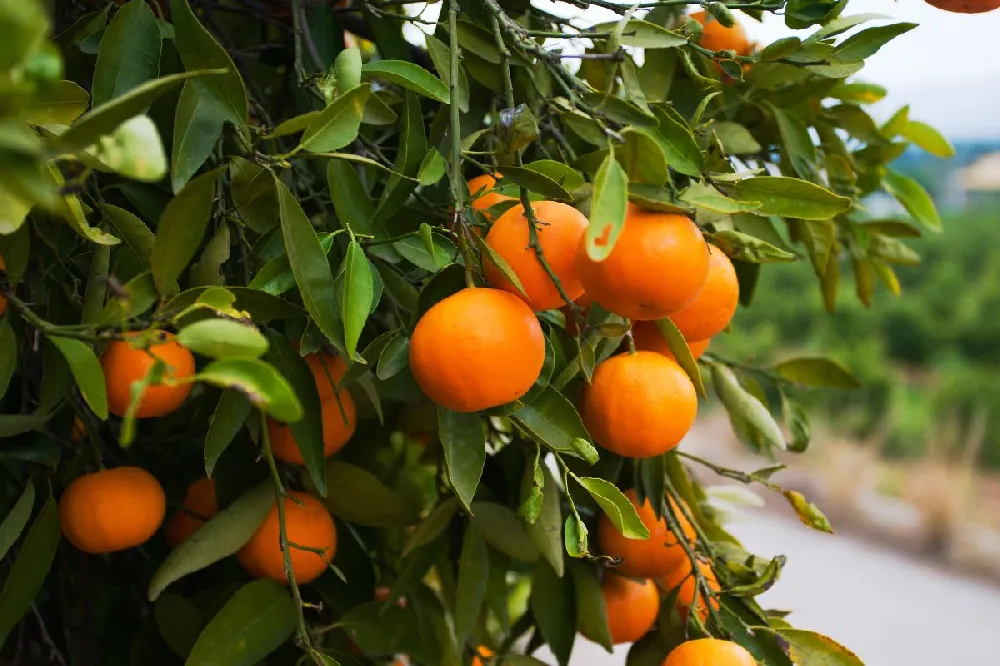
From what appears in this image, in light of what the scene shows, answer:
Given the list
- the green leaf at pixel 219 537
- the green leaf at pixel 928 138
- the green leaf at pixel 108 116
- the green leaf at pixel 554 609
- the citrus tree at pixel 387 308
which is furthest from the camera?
the green leaf at pixel 928 138

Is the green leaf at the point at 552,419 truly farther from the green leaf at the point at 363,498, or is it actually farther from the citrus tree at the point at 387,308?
the green leaf at the point at 363,498

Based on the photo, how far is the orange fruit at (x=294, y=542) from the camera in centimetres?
49

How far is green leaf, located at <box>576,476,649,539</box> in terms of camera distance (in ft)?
1.29

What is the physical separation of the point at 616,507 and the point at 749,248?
0.13 meters

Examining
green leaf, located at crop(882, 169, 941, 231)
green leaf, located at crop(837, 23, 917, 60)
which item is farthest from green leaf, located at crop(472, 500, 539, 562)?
green leaf, located at crop(882, 169, 941, 231)

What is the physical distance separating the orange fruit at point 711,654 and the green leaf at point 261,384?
288 millimetres

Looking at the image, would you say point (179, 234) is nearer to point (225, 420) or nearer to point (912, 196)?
point (225, 420)

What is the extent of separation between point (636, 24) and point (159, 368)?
0.90 ft

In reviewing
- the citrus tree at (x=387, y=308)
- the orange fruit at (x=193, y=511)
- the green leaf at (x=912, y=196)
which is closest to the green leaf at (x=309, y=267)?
the citrus tree at (x=387, y=308)

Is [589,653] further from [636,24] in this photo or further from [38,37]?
[38,37]

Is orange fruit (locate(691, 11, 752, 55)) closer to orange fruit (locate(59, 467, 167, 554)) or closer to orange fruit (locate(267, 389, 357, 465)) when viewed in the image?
orange fruit (locate(267, 389, 357, 465))

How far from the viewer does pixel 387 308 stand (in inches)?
20.5

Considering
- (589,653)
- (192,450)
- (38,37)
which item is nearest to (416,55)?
(192,450)

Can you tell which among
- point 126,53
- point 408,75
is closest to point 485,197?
point 408,75
